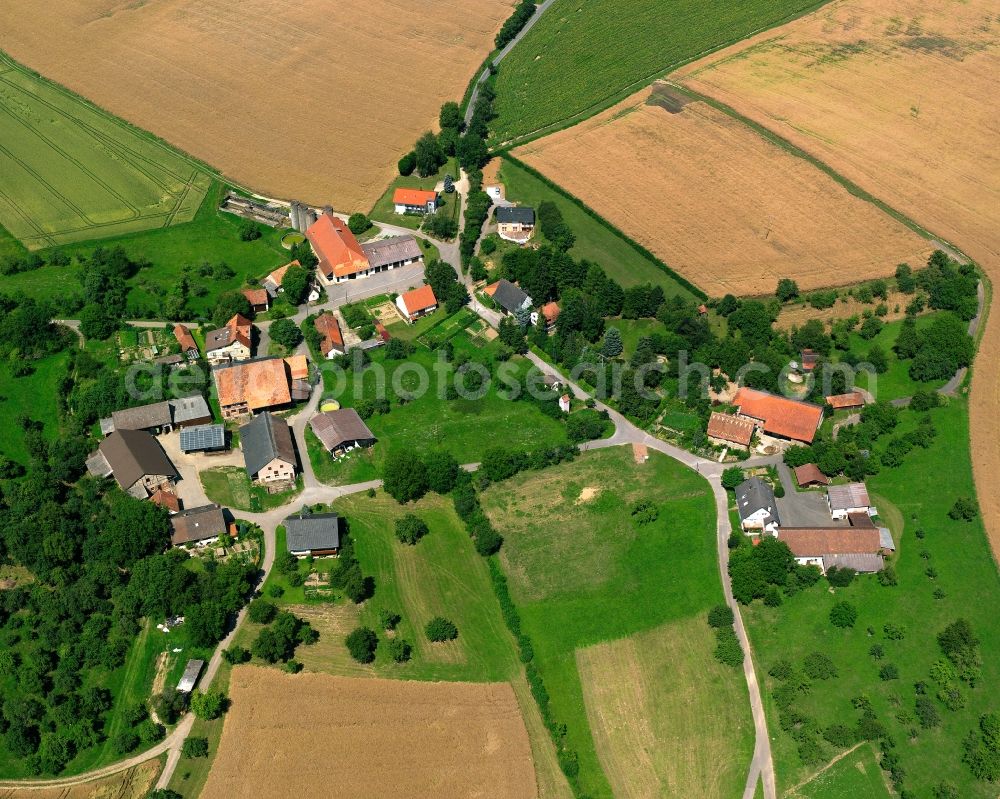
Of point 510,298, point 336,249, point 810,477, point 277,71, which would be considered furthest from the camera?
point 277,71

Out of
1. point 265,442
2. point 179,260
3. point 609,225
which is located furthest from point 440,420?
point 179,260

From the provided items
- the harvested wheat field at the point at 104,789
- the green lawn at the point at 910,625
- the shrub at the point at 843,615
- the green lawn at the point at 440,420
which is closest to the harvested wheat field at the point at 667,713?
the green lawn at the point at 910,625

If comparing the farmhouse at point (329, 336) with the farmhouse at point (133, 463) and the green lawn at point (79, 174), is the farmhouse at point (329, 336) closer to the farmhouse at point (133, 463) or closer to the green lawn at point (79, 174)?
the farmhouse at point (133, 463)

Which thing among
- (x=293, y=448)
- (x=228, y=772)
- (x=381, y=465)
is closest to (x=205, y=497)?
(x=293, y=448)

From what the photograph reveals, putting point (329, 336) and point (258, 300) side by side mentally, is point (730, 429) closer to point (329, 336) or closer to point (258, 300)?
point (329, 336)

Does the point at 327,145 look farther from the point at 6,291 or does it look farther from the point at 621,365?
the point at 621,365
